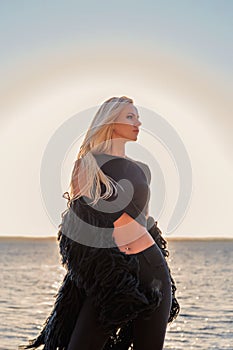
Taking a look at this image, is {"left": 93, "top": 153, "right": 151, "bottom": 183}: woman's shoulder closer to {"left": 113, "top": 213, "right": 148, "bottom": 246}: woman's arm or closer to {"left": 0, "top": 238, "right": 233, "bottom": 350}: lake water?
{"left": 113, "top": 213, "right": 148, "bottom": 246}: woman's arm

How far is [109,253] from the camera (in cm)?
Result: 307

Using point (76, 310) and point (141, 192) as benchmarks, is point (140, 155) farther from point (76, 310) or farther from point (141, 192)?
point (76, 310)

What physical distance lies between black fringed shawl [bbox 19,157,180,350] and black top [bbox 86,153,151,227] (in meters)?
0.05

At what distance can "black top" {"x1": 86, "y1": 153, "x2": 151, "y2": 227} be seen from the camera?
310 centimetres

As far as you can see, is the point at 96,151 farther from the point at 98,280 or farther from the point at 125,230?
the point at 98,280

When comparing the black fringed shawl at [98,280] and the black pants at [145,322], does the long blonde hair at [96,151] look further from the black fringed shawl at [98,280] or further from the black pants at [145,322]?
the black pants at [145,322]

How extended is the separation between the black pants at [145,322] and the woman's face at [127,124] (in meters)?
0.52

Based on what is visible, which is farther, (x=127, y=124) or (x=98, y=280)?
(x=127, y=124)

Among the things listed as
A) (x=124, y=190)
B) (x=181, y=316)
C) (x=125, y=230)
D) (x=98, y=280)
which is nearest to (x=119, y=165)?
(x=124, y=190)

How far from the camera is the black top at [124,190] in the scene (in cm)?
310

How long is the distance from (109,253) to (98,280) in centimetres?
13

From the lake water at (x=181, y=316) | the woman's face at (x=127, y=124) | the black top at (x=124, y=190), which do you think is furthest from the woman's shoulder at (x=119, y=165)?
the lake water at (x=181, y=316)

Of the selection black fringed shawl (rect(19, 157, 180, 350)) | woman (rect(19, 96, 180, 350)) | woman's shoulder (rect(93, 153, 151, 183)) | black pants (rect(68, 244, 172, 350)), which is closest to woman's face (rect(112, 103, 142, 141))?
woman (rect(19, 96, 180, 350))

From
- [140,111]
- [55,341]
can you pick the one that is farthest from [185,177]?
[55,341]
